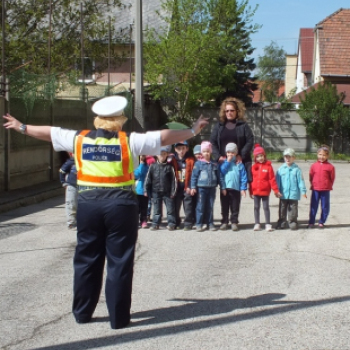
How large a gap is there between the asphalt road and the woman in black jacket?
1.24 metres

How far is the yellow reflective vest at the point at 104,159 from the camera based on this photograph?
5457 mm

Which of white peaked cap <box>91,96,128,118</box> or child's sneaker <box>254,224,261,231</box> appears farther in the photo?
child's sneaker <box>254,224,261,231</box>

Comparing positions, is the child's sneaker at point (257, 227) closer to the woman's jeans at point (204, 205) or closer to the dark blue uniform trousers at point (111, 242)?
the woman's jeans at point (204, 205)

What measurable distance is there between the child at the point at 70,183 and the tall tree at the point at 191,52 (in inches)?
878

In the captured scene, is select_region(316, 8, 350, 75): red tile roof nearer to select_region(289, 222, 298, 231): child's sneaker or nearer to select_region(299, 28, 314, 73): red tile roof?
select_region(299, 28, 314, 73): red tile roof

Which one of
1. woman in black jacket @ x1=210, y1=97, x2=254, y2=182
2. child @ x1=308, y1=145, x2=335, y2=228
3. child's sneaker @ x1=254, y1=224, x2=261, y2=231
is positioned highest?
woman in black jacket @ x1=210, y1=97, x2=254, y2=182

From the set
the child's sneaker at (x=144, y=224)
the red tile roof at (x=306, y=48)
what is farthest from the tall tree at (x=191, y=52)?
the child's sneaker at (x=144, y=224)

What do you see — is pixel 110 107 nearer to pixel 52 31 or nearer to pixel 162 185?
pixel 162 185

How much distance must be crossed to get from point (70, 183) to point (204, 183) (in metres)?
2.10

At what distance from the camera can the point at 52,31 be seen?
30.7 meters

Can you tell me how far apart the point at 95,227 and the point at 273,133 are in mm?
28869

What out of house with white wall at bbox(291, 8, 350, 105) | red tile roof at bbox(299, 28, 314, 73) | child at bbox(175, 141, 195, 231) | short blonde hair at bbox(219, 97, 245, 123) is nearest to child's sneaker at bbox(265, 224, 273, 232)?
child at bbox(175, 141, 195, 231)

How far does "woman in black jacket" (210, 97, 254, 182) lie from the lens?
10570 mm

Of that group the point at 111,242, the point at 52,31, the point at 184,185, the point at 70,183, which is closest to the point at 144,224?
the point at 184,185
